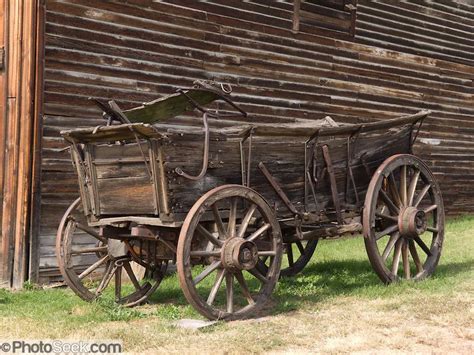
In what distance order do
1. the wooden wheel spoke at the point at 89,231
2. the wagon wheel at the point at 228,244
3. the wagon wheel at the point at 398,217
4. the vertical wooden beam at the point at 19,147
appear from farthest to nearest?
the vertical wooden beam at the point at 19,147 → the wagon wheel at the point at 398,217 → the wooden wheel spoke at the point at 89,231 → the wagon wheel at the point at 228,244

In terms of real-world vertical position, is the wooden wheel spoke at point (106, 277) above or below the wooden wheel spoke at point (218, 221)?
below

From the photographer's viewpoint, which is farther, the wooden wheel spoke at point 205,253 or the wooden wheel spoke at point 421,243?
the wooden wheel spoke at point 421,243

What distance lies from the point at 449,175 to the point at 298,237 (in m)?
7.89

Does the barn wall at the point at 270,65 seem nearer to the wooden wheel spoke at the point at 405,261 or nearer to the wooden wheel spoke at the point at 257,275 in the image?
the wooden wheel spoke at the point at 257,275

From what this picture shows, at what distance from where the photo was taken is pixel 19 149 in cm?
721

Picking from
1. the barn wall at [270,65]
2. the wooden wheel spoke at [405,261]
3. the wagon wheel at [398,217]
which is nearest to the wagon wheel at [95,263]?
the barn wall at [270,65]

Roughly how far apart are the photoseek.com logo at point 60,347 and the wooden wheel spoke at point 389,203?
3.00m

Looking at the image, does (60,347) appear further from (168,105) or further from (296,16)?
(296,16)

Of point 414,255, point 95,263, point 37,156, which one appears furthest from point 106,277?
point 414,255

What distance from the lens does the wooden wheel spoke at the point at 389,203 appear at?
19.8 ft

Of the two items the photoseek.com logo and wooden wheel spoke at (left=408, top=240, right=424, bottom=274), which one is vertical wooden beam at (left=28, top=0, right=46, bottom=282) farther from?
wooden wheel spoke at (left=408, top=240, right=424, bottom=274)

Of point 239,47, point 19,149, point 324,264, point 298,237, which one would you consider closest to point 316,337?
point 298,237

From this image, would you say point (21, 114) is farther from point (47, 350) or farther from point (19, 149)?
point (47, 350)

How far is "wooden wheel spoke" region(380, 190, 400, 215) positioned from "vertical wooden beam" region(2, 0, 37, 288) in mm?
3965
